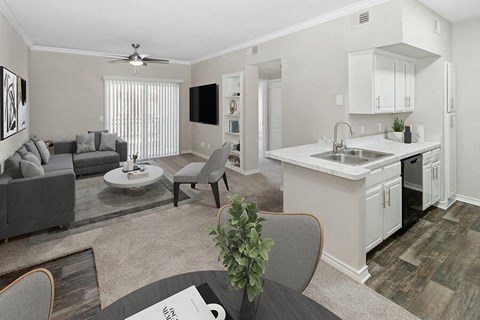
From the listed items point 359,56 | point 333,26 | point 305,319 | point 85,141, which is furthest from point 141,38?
point 305,319

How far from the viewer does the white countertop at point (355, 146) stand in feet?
7.37

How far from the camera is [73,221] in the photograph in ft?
10.6

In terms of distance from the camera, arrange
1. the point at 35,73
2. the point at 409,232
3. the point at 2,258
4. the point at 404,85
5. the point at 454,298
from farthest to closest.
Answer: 1. the point at 35,73
2. the point at 404,85
3. the point at 409,232
4. the point at 2,258
5. the point at 454,298

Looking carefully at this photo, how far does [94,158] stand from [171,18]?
3.24 meters

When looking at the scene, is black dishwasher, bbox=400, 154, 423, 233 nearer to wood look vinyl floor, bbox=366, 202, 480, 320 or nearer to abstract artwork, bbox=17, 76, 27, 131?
wood look vinyl floor, bbox=366, 202, 480, 320

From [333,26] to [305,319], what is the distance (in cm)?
370

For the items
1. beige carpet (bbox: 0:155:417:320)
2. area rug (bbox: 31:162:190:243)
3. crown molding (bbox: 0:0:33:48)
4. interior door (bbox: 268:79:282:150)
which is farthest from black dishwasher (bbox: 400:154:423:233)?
crown molding (bbox: 0:0:33:48)

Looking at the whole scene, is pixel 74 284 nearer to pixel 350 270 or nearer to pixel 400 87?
pixel 350 270

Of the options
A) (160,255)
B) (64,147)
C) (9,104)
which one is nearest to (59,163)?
(64,147)

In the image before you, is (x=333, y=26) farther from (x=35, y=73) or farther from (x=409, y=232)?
(x=35, y=73)

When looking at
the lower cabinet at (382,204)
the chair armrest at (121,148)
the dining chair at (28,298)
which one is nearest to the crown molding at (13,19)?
the chair armrest at (121,148)

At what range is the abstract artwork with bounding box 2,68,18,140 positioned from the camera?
335 cm

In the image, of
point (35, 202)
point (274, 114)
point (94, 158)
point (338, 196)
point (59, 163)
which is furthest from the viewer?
point (274, 114)

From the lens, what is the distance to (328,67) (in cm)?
367
